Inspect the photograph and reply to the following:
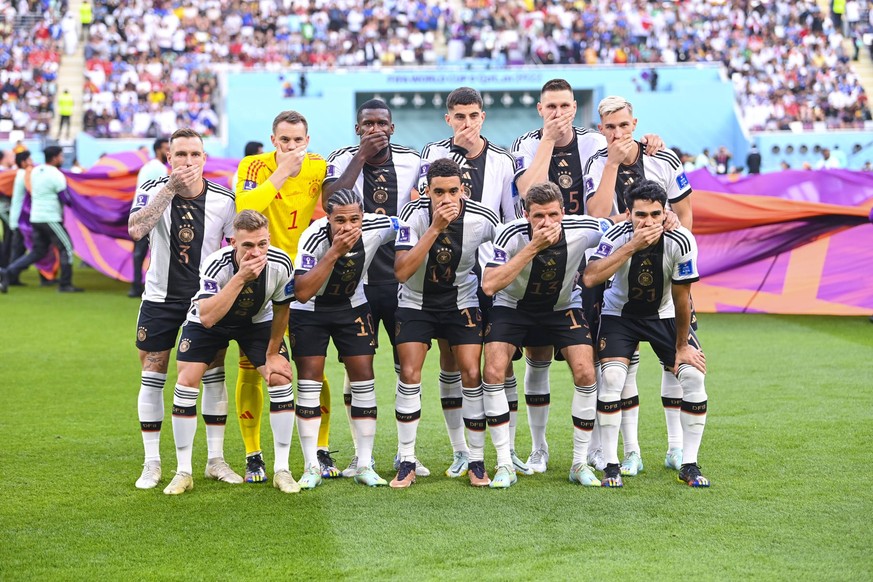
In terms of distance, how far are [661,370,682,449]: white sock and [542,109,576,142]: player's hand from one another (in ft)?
4.89

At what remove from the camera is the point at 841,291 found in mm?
12328

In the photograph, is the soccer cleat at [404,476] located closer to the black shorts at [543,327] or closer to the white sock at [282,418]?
the white sock at [282,418]

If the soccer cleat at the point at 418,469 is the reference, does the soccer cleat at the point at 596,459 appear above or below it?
above

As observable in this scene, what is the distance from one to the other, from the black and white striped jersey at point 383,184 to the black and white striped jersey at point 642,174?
1017 millimetres

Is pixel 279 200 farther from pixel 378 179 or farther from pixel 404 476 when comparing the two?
pixel 404 476

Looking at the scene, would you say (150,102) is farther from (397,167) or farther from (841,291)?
(397,167)

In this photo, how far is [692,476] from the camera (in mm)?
5859

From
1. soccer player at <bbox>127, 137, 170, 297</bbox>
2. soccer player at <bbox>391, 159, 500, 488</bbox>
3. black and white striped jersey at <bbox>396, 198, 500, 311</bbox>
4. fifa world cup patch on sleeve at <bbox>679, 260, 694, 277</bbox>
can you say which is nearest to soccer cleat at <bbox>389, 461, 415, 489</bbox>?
soccer player at <bbox>391, 159, 500, 488</bbox>

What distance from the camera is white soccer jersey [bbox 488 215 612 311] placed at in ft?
19.4

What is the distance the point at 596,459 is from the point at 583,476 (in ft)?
1.55

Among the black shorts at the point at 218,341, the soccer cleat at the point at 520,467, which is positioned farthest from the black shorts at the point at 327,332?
the soccer cleat at the point at 520,467

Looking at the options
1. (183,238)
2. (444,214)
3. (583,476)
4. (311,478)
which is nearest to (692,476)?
(583,476)

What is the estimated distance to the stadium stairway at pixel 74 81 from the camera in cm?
3064

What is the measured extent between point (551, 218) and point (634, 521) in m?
1.59
